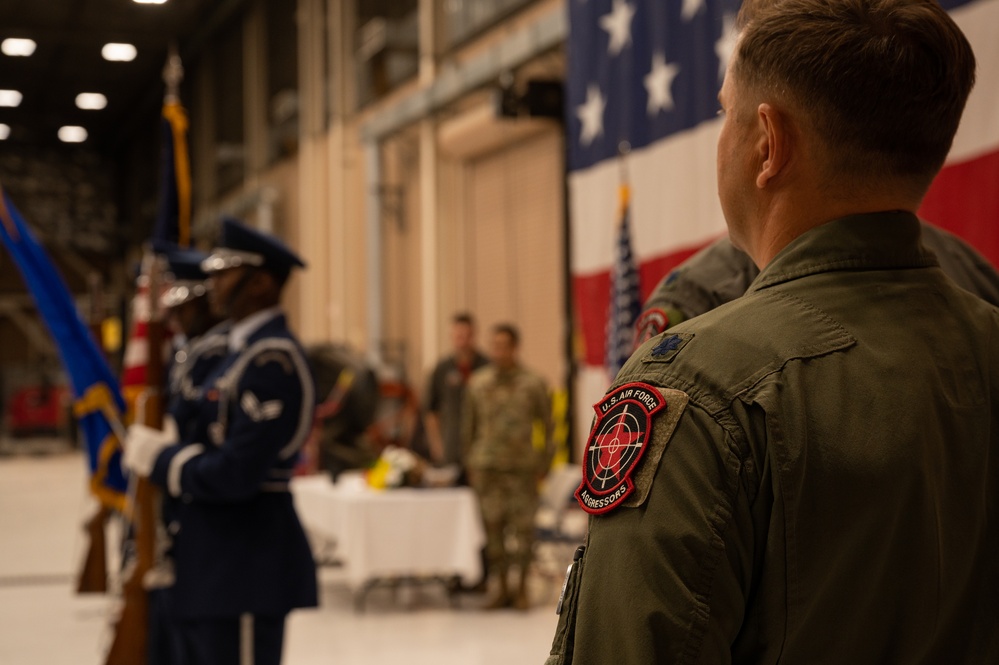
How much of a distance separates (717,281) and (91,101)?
83.0ft

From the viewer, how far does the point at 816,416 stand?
3.03 feet

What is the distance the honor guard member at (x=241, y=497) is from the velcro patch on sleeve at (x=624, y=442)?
2.30 m

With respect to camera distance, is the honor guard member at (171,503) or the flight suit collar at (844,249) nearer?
the flight suit collar at (844,249)

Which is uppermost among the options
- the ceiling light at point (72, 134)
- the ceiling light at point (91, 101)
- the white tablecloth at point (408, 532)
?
the ceiling light at point (91, 101)

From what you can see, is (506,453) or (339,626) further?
(506,453)

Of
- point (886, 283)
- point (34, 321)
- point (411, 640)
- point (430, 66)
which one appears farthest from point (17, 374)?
point (886, 283)

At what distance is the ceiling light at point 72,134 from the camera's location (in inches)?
1050

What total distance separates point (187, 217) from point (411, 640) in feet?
8.58

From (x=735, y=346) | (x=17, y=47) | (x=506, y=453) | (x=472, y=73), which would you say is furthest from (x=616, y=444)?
(x=17, y=47)

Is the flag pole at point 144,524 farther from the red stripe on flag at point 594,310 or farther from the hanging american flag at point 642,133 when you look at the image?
the red stripe on flag at point 594,310

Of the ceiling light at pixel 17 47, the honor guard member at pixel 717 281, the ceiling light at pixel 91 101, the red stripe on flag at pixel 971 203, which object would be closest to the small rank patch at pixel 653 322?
the honor guard member at pixel 717 281

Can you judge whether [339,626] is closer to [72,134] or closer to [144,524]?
[144,524]

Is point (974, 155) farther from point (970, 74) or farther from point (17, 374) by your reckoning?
point (17, 374)

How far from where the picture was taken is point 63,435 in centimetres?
2319
